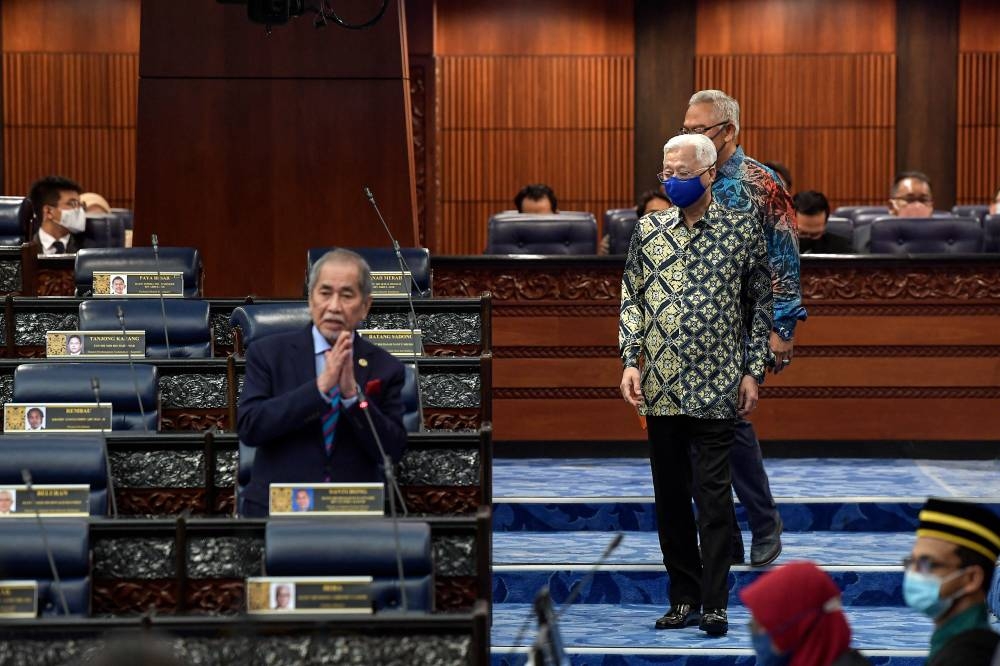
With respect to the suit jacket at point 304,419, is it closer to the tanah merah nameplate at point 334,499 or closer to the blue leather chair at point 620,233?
the tanah merah nameplate at point 334,499

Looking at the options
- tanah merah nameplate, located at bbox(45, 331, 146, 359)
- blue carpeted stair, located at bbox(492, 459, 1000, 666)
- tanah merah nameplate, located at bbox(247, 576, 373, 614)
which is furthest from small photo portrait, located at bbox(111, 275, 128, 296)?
tanah merah nameplate, located at bbox(247, 576, 373, 614)

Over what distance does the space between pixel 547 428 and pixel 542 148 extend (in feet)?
16.5

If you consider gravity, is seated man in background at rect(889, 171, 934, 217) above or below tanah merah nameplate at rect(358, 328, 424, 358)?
above

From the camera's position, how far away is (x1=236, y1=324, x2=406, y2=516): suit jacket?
3625mm

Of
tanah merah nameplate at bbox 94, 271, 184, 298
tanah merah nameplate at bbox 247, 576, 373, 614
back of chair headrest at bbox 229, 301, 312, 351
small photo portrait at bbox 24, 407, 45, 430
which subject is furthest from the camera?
tanah merah nameplate at bbox 94, 271, 184, 298

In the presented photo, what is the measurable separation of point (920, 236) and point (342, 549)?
456 centimetres

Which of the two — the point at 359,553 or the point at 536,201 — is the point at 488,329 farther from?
the point at 536,201

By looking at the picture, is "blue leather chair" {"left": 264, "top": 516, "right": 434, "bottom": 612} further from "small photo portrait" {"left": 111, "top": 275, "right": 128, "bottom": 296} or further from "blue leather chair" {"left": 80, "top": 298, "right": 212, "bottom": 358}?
"small photo portrait" {"left": 111, "top": 275, "right": 128, "bottom": 296}

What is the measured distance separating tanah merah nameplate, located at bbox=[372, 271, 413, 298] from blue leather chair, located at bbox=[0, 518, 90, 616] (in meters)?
2.18

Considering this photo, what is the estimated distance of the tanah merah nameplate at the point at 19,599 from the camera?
10.4ft

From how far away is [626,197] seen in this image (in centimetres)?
1146

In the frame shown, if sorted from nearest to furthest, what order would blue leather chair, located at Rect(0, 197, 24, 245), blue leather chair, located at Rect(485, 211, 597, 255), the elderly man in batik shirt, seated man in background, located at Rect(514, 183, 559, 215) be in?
the elderly man in batik shirt → blue leather chair, located at Rect(0, 197, 24, 245) → blue leather chair, located at Rect(485, 211, 597, 255) → seated man in background, located at Rect(514, 183, 559, 215)

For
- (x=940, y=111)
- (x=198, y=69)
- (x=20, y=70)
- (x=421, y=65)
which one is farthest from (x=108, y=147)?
(x=940, y=111)

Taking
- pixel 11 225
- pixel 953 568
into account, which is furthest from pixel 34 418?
pixel 953 568
